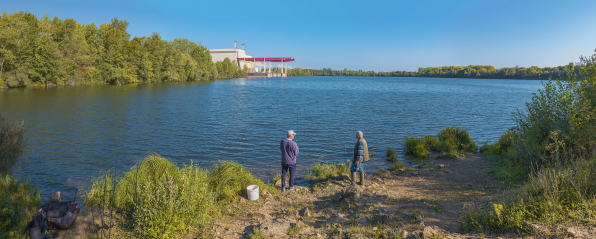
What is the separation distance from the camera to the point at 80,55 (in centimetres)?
5809

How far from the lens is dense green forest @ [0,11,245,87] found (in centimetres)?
4853

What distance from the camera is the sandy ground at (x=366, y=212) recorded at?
6344mm

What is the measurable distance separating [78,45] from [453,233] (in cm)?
7184

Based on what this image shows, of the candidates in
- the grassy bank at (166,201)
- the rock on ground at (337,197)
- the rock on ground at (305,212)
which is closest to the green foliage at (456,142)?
the rock on ground at (337,197)

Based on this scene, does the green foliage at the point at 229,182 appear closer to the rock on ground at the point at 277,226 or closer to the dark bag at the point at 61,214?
the rock on ground at the point at 277,226

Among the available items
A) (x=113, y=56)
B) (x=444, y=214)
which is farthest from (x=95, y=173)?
(x=113, y=56)

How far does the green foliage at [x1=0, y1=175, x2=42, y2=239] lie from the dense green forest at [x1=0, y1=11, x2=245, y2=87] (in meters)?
53.0

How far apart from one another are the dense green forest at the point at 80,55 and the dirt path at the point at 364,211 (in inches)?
2269

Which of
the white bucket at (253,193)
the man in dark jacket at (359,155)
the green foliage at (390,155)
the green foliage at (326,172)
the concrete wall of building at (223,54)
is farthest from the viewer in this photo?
the concrete wall of building at (223,54)

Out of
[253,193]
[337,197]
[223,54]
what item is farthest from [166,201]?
[223,54]

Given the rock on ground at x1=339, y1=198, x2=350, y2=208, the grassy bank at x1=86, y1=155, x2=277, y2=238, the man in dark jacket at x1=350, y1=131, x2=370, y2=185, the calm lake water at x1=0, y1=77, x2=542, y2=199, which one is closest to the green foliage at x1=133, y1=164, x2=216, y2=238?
the grassy bank at x1=86, y1=155, x2=277, y2=238

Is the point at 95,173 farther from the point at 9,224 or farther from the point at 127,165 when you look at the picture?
the point at 9,224

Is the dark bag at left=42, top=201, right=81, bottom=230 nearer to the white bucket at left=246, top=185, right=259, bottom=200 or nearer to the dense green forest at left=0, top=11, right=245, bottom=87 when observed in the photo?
the white bucket at left=246, top=185, right=259, bottom=200

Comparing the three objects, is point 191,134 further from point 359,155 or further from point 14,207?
point 359,155
